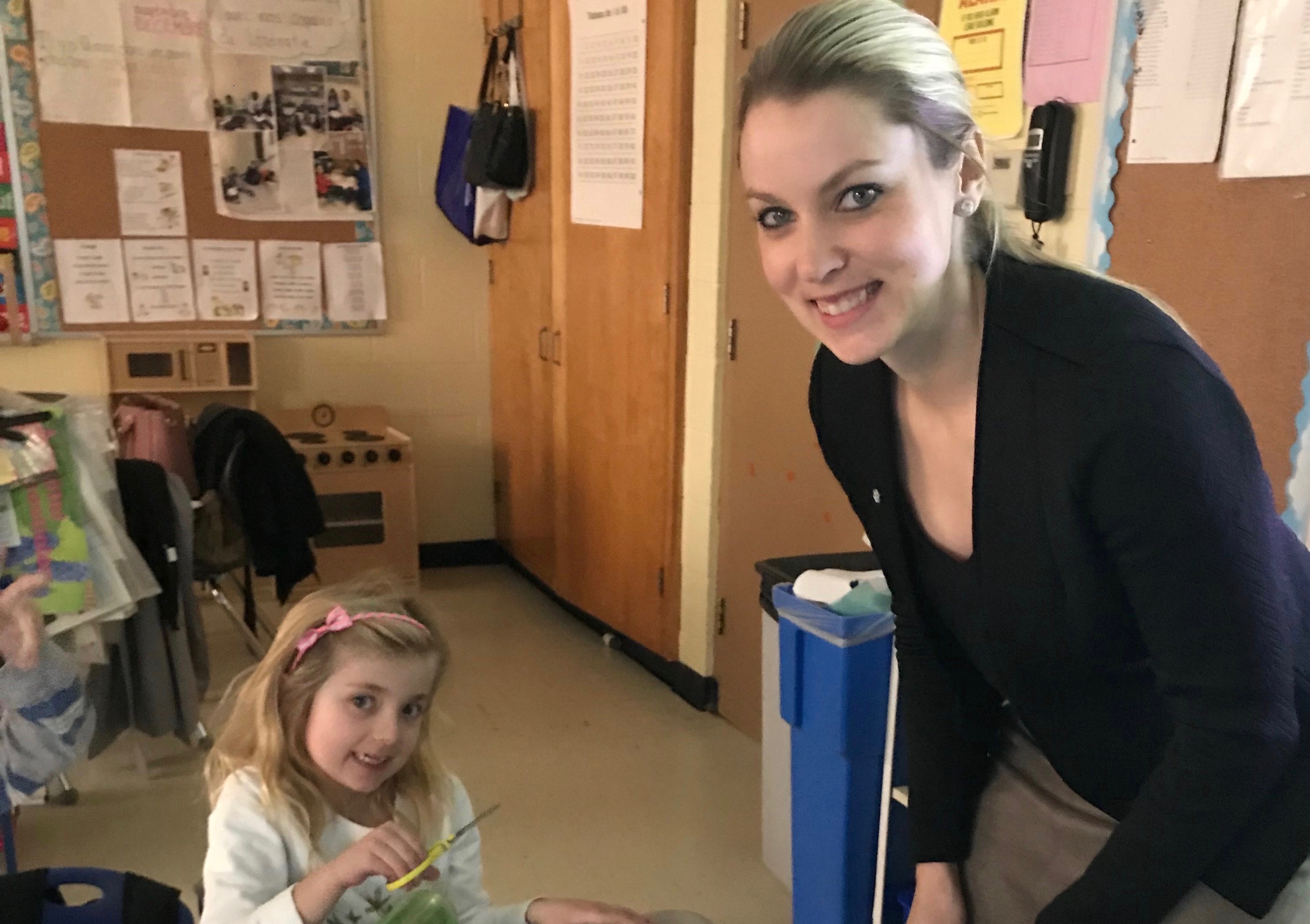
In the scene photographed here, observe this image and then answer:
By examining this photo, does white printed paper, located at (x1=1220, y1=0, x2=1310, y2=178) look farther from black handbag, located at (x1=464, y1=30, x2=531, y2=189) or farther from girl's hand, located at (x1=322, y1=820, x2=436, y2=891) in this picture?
black handbag, located at (x1=464, y1=30, x2=531, y2=189)

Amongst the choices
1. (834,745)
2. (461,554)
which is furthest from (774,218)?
(461,554)

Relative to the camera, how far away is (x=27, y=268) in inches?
145

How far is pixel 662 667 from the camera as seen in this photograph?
10.9 ft

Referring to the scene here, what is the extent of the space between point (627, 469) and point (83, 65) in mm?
2308

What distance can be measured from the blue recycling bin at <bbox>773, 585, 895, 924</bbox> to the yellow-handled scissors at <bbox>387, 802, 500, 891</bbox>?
28.0 inches

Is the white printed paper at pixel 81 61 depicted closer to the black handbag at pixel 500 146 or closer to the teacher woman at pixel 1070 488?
the black handbag at pixel 500 146

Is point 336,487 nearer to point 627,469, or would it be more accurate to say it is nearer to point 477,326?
point 477,326

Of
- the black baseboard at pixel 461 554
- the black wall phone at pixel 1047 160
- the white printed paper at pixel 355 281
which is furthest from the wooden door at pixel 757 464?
the white printed paper at pixel 355 281

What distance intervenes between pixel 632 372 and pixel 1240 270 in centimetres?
190

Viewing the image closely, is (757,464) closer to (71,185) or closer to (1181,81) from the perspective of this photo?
(1181,81)

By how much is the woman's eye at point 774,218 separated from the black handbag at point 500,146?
2.87m

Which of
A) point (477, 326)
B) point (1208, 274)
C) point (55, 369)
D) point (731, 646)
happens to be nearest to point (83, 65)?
point (55, 369)

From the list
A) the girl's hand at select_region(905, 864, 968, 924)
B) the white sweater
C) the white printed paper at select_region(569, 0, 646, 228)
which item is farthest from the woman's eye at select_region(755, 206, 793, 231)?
the white printed paper at select_region(569, 0, 646, 228)

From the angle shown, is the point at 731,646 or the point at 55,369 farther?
the point at 55,369
